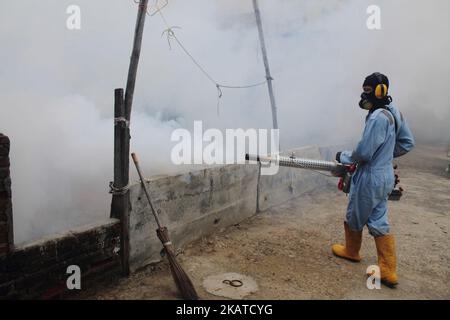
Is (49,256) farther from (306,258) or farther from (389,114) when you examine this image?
(389,114)

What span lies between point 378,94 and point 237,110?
293 inches

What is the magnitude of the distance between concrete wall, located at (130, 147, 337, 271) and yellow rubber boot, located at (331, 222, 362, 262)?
158cm

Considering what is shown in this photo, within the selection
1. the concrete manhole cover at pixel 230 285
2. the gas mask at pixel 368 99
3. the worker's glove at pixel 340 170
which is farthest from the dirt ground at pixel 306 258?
the gas mask at pixel 368 99

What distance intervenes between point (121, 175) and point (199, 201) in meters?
1.30

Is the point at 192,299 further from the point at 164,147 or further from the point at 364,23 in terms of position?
the point at 364,23

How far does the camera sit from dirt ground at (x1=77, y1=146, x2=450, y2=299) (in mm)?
3711

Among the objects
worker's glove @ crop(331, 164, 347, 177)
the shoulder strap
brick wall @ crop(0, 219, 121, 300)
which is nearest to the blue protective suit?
the shoulder strap

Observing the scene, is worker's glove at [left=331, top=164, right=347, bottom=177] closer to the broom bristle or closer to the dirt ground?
the dirt ground

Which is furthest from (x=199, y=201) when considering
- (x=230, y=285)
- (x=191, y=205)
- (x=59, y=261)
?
(x=59, y=261)

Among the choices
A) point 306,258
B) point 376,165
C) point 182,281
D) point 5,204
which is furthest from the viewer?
point 306,258

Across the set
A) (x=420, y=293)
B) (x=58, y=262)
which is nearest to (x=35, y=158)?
(x=58, y=262)

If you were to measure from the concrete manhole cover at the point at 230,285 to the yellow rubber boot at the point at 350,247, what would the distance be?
1.32 metres

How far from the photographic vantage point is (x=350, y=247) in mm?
4445

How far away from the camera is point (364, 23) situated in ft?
37.0
